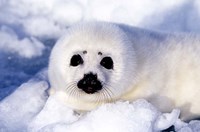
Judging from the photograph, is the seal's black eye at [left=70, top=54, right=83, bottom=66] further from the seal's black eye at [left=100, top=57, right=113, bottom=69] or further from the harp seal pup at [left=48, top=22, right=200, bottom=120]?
the seal's black eye at [left=100, top=57, right=113, bottom=69]

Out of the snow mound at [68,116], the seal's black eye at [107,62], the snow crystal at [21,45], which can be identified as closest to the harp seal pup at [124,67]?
the seal's black eye at [107,62]

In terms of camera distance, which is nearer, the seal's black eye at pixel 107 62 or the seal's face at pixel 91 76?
the seal's face at pixel 91 76

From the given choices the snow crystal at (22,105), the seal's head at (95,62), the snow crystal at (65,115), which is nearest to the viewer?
the snow crystal at (65,115)

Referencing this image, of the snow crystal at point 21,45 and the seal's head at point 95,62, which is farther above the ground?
the seal's head at point 95,62

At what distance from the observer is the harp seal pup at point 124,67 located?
4156 mm

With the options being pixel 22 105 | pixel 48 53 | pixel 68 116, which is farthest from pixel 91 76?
pixel 48 53

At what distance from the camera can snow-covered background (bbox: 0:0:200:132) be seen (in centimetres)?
397

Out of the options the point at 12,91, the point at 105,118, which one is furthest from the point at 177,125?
the point at 12,91

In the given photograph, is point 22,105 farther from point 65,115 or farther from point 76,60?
point 76,60

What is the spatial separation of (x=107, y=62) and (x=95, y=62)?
0.34 ft

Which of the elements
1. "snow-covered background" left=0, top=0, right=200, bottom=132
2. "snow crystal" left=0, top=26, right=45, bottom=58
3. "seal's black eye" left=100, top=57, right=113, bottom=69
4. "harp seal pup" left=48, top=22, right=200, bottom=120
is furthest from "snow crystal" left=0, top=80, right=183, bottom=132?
"snow crystal" left=0, top=26, right=45, bottom=58

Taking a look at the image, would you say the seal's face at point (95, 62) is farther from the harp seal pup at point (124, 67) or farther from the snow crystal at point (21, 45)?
the snow crystal at point (21, 45)

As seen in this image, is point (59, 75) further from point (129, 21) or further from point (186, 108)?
point (129, 21)

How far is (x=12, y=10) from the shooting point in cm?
681
